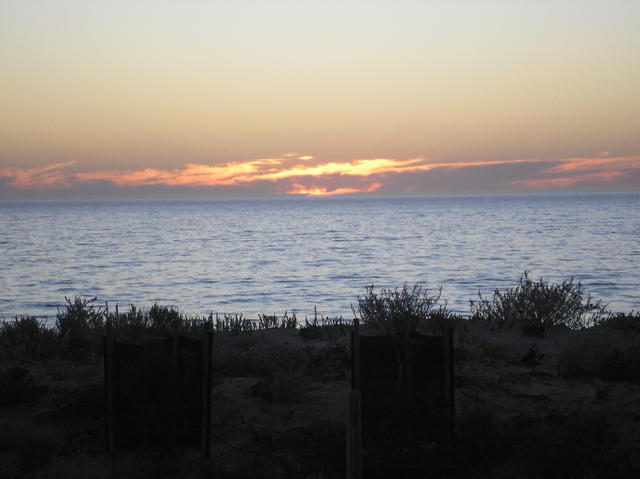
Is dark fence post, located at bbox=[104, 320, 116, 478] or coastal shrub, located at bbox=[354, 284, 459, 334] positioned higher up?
dark fence post, located at bbox=[104, 320, 116, 478]

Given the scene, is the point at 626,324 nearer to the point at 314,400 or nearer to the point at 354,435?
the point at 314,400

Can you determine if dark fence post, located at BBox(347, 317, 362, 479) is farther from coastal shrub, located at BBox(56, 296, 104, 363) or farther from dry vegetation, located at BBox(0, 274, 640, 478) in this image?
coastal shrub, located at BBox(56, 296, 104, 363)

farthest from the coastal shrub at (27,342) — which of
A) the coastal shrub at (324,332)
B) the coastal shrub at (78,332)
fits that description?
the coastal shrub at (324,332)

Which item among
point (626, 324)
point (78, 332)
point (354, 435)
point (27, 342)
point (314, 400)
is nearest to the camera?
point (354, 435)

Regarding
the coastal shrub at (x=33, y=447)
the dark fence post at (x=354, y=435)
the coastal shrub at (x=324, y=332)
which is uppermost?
the dark fence post at (x=354, y=435)

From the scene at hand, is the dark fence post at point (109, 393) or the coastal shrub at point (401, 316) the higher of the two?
the dark fence post at point (109, 393)

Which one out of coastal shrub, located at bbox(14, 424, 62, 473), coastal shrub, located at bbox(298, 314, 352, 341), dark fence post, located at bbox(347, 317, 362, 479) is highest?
dark fence post, located at bbox(347, 317, 362, 479)

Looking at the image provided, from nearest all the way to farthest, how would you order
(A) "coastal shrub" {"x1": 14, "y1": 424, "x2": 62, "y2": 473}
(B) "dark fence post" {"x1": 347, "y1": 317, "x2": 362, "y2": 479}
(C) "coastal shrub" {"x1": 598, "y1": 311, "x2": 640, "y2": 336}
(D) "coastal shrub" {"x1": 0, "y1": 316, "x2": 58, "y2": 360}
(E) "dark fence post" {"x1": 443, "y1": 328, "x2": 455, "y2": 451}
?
(B) "dark fence post" {"x1": 347, "y1": 317, "x2": 362, "y2": 479} < (A) "coastal shrub" {"x1": 14, "y1": 424, "x2": 62, "y2": 473} < (E) "dark fence post" {"x1": 443, "y1": 328, "x2": 455, "y2": 451} < (D) "coastal shrub" {"x1": 0, "y1": 316, "x2": 58, "y2": 360} < (C) "coastal shrub" {"x1": 598, "y1": 311, "x2": 640, "y2": 336}

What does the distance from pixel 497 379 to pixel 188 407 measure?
500 cm

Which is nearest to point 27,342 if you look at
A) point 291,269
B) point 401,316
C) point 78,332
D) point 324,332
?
point 78,332

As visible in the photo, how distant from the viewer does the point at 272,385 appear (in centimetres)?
906

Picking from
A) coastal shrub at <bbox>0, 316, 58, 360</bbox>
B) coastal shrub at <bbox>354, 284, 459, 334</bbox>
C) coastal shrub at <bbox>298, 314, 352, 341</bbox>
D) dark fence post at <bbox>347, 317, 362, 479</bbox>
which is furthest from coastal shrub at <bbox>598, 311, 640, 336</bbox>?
coastal shrub at <bbox>0, 316, 58, 360</bbox>

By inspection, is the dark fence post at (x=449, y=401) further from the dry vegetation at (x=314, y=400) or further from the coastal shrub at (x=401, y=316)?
the coastal shrub at (x=401, y=316)

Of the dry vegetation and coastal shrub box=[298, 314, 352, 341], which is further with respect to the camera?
coastal shrub box=[298, 314, 352, 341]
